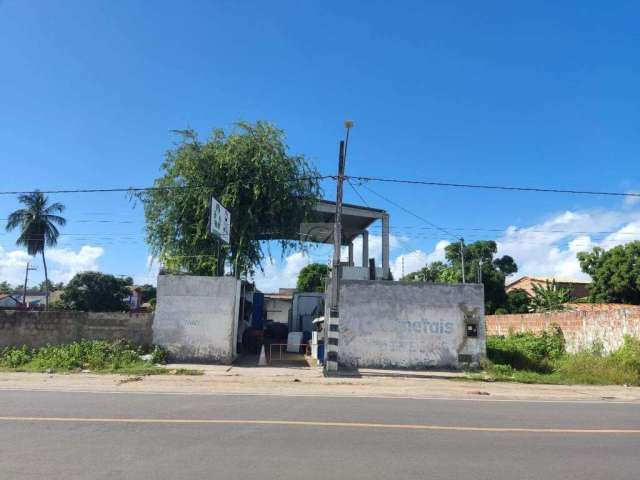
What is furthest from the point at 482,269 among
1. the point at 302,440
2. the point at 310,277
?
the point at 302,440

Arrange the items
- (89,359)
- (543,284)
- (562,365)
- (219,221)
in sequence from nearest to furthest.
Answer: (89,359), (562,365), (219,221), (543,284)

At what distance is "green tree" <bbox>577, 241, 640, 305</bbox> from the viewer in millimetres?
41000

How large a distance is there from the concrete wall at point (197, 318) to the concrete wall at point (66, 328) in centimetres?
78

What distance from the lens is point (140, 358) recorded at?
16.3 metres

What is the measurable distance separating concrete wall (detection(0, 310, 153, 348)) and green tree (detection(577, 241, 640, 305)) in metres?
39.4

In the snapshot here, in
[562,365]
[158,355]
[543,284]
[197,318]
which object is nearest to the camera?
[158,355]

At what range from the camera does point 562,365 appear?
668 inches

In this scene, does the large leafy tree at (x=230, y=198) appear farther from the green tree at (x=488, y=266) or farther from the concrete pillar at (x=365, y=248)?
the green tree at (x=488, y=266)

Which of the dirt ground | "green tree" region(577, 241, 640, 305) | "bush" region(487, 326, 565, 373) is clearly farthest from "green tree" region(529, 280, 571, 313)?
the dirt ground

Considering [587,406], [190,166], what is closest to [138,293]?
[190,166]

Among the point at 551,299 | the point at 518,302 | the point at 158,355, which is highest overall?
the point at 518,302

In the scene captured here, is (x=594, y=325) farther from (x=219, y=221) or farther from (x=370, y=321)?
(x=219, y=221)

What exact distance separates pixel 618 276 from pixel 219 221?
37265 millimetres

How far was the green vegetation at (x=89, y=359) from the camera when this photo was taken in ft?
49.8
